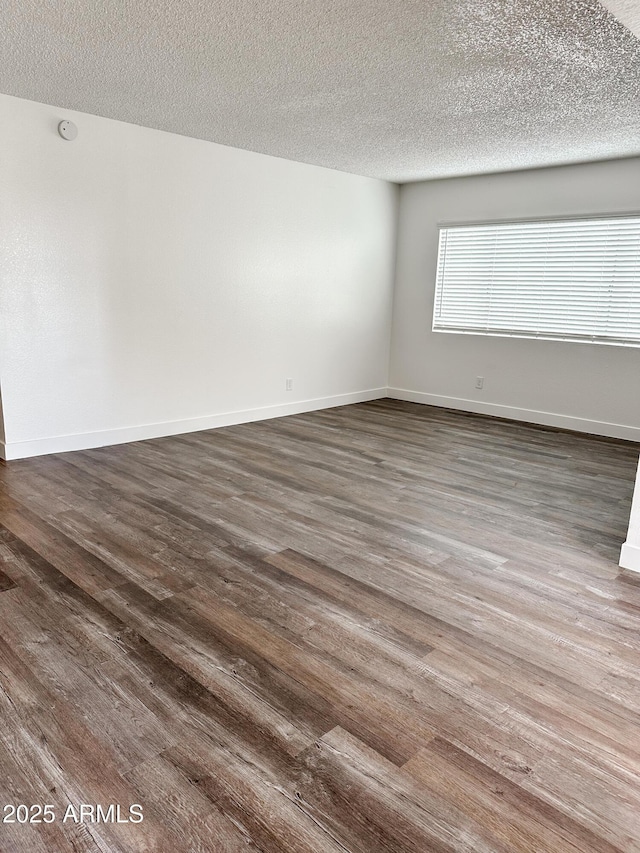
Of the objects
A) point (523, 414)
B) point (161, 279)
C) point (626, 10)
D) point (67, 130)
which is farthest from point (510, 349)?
point (67, 130)

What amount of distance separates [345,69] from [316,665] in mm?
2929

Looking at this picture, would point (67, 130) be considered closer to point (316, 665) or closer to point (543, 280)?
point (316, 665)

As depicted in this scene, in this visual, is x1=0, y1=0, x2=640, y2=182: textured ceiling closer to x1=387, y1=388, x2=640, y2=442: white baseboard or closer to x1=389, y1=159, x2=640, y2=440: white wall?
x1=389, y1=159, x2=640, y2=440: white wall

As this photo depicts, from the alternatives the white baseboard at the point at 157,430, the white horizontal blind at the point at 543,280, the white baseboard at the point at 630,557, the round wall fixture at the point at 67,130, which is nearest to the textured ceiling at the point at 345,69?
the round wall fixture at the point at 67,130

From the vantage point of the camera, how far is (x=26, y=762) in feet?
4.91

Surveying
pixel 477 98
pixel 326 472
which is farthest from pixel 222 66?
pixel 326 472

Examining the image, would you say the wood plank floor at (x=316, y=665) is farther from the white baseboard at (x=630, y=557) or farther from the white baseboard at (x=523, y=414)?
the white baseboard at (x=523, y=414)

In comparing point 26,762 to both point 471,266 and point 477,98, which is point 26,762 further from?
point 471,266

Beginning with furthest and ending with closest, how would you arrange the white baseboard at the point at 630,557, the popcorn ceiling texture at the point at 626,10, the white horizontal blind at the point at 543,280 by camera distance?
the white horizontal blind at the point at 543,280 < the white baseboard at the point at 630,557 < the popcorn ceiling texture at the point at 626,10

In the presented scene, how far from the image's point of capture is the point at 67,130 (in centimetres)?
388

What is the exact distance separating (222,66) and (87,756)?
10.5ft

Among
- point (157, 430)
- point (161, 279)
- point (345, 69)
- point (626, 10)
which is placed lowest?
point (157, 430)

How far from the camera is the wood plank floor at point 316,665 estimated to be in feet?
4.55

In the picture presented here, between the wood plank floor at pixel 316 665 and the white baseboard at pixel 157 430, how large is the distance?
46 centimetres
